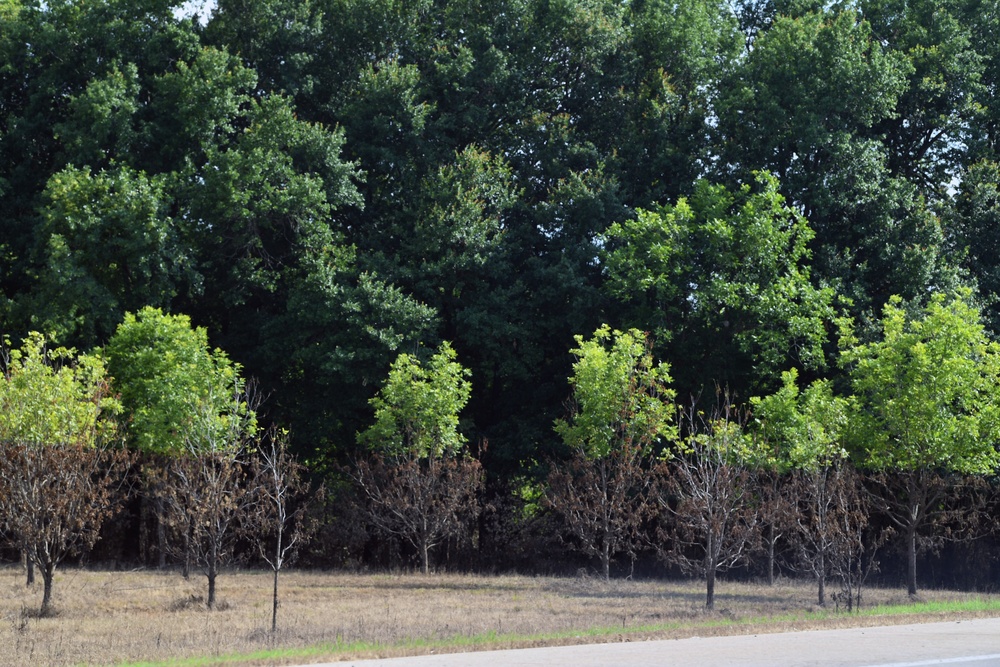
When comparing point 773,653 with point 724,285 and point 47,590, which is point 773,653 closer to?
point 47,590

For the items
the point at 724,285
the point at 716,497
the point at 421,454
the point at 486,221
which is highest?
the point at 486,221

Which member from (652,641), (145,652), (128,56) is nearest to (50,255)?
(128,56)

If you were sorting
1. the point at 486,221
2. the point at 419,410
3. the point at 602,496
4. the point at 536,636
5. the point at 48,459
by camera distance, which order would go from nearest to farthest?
the point at 536,636 → the point at 48,459 → the point at 602,496 → the point at 419,410 → the point at 486,221

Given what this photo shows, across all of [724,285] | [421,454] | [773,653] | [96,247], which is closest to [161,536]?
[421,454]

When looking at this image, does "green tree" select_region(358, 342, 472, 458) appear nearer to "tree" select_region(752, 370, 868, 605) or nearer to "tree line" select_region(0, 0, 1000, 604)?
"tree line" select_region(0, 0, 1000, 604)

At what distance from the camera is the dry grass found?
50.8ft

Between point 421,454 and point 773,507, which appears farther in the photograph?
point 421,454

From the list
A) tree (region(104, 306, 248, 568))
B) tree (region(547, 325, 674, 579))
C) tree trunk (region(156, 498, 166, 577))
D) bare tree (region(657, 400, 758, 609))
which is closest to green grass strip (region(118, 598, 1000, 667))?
bare tree (region(657, 400, 758, 609))

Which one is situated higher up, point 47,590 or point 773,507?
point 773,507

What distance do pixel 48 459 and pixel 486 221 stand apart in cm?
1757

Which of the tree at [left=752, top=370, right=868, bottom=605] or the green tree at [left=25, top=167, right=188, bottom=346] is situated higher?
the green tree at [left=25, top=167, right=188, bottom=346]

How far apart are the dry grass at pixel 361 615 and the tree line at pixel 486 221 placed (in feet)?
12.1

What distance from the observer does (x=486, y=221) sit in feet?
118

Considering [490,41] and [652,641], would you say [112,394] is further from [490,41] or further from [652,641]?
[652,641]
